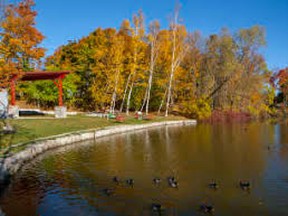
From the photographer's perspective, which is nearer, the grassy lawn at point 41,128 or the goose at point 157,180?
the goose at point 157,180

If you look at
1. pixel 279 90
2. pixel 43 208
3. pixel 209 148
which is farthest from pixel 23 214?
pixel 279 90

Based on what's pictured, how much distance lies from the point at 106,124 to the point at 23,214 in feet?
69.0

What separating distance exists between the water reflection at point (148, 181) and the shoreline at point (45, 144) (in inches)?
19.1

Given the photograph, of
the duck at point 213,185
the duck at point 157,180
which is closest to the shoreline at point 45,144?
the duck at point 157,180

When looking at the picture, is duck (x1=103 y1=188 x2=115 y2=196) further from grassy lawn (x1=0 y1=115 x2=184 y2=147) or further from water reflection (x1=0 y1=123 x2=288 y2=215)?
grassy lawn (x1=0 y1=115 x2=184 y2=147)

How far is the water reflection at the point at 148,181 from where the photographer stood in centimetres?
867

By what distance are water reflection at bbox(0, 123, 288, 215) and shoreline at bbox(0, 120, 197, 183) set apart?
1.59ft

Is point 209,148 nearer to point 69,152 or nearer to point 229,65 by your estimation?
point 69,152

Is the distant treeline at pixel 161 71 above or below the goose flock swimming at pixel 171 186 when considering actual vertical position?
above

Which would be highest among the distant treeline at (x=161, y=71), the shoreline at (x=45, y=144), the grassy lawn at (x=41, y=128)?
the distant treeline at (x=161, y=71)

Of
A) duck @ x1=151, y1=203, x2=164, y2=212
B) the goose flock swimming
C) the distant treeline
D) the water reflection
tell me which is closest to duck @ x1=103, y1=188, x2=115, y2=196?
the goose flock swimming

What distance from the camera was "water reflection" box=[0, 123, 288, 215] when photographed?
28.5ft

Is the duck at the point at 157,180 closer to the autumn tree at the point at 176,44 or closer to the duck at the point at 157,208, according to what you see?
the duck at the point at 157,208

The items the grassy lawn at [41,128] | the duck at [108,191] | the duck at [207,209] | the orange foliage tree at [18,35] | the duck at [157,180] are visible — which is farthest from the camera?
the orange foliage tree at [18,35]
